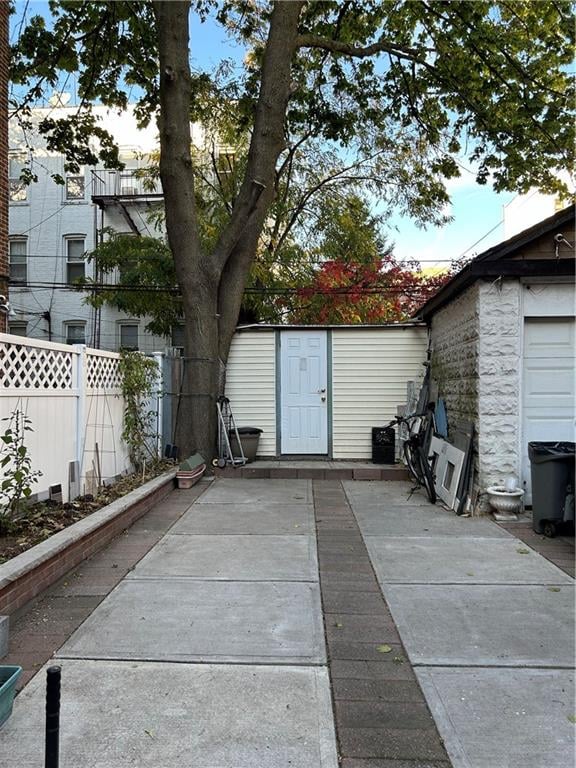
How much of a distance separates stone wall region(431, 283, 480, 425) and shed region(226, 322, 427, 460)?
3.82 ft

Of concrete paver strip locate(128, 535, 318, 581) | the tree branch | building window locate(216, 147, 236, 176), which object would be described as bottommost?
concrete paver strip locate(128, 535, 318, 581)

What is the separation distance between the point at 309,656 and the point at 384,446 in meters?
6.61

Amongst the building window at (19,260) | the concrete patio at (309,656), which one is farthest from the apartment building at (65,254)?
the concrete patio at (309,656)

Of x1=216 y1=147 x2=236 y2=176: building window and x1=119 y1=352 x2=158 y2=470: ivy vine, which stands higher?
x1=216 y1=147 x2=236 y2=176: building window

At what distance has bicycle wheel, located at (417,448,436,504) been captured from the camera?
694 centimetres

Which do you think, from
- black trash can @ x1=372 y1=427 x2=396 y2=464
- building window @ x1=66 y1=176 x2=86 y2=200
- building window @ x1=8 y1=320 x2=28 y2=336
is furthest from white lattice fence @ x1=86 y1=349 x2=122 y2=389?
building window @ x1=66 y1=176 x2=86 y2=200

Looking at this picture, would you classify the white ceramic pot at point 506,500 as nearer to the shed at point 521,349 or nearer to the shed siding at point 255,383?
the shed at point 521,349

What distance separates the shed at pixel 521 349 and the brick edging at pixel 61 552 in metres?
3.90

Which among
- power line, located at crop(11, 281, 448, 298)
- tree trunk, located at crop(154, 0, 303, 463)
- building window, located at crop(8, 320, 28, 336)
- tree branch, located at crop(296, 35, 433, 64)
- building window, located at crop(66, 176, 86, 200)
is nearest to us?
tree trunk, located at crop(154, 0, 303, 463)

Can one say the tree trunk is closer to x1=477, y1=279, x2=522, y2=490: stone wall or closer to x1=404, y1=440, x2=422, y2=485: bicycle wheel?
x1=404, y1=440, x2=422, y2=485: bicycle wheel

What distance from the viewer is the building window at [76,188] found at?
16.9 metres

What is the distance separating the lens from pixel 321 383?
980cm

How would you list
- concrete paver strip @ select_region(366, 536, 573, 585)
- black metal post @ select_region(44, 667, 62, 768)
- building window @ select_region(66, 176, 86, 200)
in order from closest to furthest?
black metal post @ select_region(44, 667, 62, 768) < concrete paver strip @ select_region(366, 536, 573, 585) < building window @ select_region(66, 176, 86, 200)

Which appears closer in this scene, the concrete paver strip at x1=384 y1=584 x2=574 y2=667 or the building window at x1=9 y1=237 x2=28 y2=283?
the concrete paver strip at x1=384 y1=584 x2=574 y2=667
